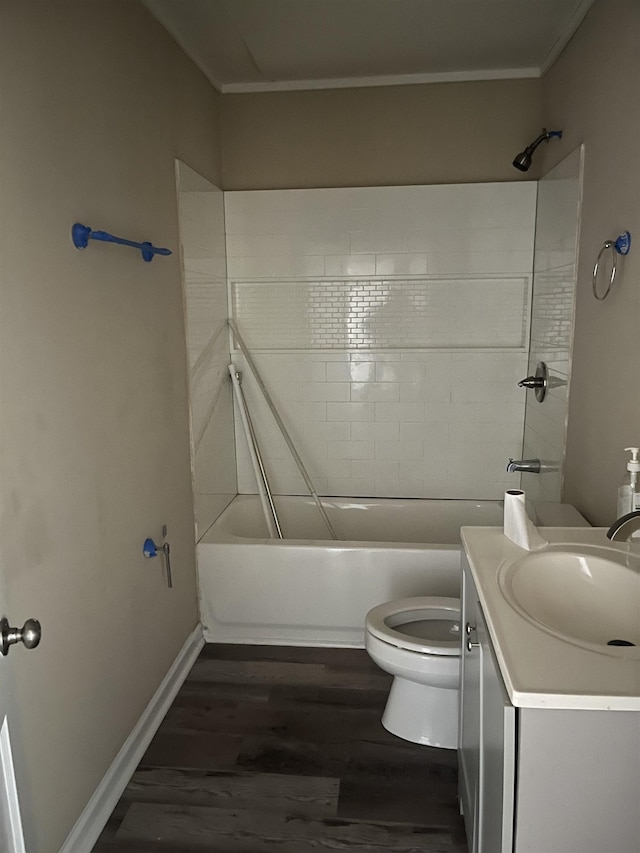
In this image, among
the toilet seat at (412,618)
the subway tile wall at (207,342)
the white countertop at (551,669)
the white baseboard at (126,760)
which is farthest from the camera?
the subway tile wall at (207,342)

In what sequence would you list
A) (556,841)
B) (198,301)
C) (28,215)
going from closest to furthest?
(556,841)
(28,215)
(198,301)

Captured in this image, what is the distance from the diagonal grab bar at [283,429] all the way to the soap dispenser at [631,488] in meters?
1.91

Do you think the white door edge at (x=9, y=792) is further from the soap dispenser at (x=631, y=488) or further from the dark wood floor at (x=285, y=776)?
the soap dispenser at (x=631, y=488)

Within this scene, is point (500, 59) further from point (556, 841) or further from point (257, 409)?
point (556, 841)

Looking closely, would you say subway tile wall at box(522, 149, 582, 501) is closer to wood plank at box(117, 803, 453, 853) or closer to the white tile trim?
the white tile trim

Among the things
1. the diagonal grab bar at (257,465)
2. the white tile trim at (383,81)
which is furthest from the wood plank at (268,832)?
the white tile trim at (383,81)

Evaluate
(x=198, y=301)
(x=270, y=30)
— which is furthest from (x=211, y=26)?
(x=198, y=301)

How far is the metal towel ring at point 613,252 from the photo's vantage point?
6.41ft

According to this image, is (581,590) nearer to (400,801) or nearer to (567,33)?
(400,801)

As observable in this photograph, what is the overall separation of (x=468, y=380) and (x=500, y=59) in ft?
4.80

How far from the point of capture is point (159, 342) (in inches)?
97.4

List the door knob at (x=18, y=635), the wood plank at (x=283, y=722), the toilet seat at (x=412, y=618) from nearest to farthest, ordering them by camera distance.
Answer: the door knob at (x=18, y=635) → the toilet seat at (x=412, y=618) → the wood plank at (x=283, y=722)

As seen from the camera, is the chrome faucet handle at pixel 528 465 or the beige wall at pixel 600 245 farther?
the chrome faucet handle at pixel 528 465

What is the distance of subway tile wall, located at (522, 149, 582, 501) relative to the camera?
2.57 meters
